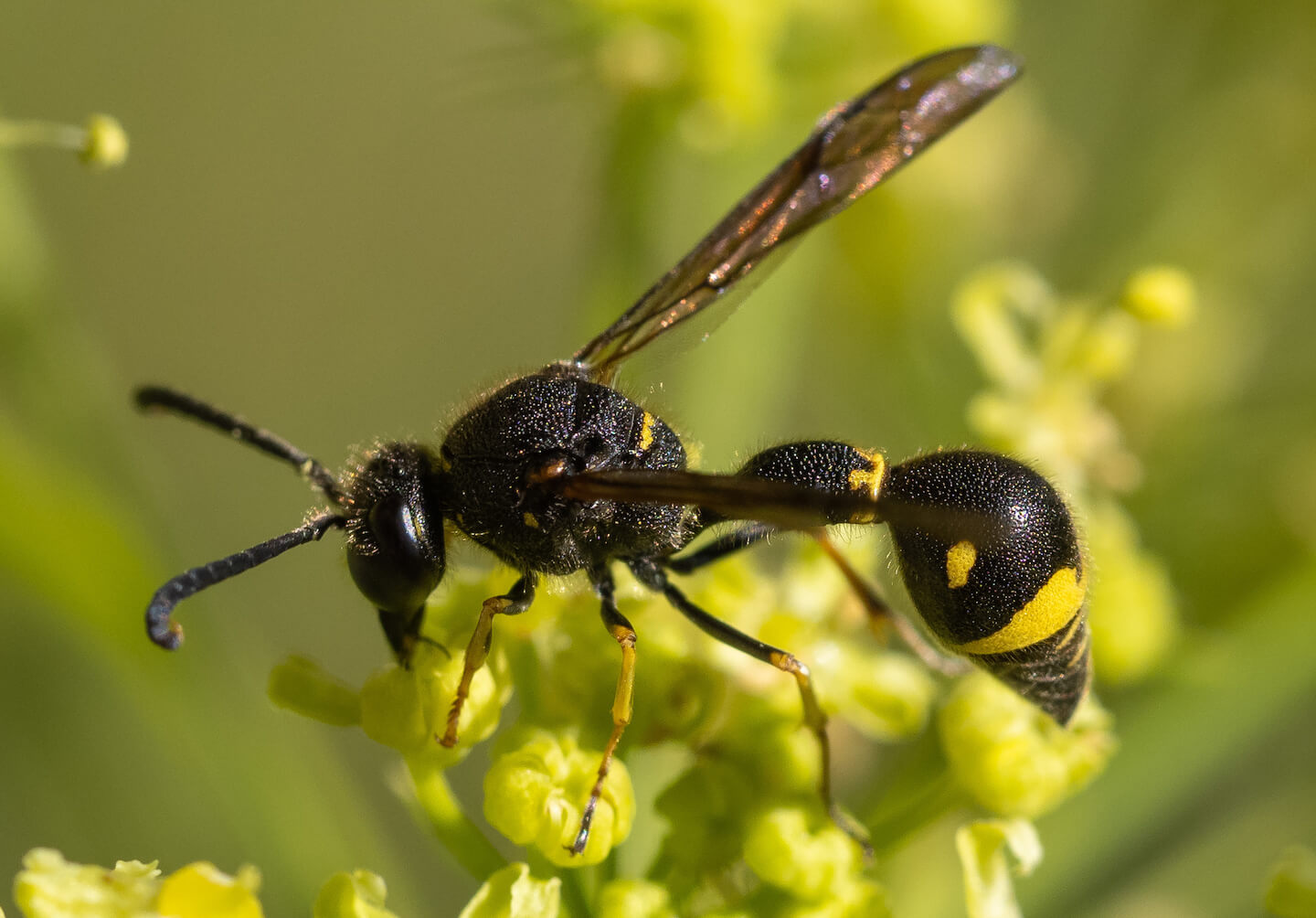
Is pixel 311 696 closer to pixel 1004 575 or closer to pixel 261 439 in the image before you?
pixel 261 439

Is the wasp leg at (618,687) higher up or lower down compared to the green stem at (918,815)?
higher up

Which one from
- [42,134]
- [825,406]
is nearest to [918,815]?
[42,134]

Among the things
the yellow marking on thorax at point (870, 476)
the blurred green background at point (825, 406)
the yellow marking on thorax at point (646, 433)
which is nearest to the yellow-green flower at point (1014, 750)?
the yellow marking on thorax at point (870, 476)

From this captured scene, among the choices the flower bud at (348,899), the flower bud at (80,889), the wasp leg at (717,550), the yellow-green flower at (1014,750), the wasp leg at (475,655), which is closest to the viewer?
the flower bud at (80,889)

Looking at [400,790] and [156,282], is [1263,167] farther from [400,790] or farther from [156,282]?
[156,282]

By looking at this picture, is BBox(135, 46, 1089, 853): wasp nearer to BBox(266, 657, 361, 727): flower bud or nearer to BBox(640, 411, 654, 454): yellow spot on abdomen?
BBox(640, 411, 654, 454): yellow spot on abdomen

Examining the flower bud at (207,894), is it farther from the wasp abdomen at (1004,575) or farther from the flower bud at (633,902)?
the wasp abdomen at (1004,575)

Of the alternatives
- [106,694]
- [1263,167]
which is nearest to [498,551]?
[106,694]
